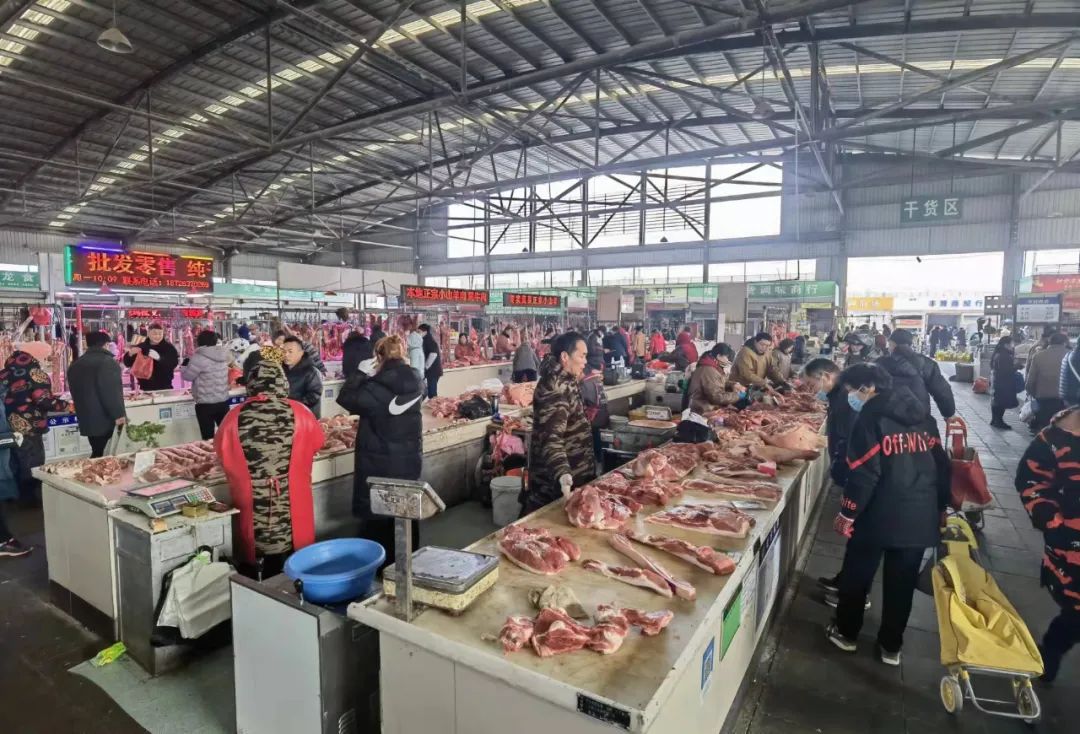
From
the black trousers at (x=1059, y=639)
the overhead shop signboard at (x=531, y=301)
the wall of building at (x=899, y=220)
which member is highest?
the wall of building at (x=899, y=220)

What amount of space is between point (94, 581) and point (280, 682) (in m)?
2.13

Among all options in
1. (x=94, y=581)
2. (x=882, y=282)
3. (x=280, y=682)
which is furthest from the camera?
(x=882, y=282)

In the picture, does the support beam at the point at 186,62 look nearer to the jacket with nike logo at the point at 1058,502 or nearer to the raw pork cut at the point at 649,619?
the raw pork cut at the point at 649,619

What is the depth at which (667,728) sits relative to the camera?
187 cm

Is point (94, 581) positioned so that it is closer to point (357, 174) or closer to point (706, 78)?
point (706, 78)

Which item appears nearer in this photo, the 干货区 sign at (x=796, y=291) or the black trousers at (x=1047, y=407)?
the black trousers at (x=1047, y=407)

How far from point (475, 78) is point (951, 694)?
13.8 metres

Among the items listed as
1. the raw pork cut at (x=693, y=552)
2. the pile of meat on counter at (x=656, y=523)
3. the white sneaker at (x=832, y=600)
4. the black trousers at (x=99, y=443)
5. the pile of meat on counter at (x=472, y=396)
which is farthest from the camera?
the pile of meat on counter at (x=472, y=396)

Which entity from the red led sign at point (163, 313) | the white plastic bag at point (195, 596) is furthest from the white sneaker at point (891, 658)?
the red led sign at point (163, 313)

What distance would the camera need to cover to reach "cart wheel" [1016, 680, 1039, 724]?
2887mm

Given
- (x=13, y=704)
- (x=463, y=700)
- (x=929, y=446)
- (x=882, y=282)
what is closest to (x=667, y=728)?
(x=463, y=700)

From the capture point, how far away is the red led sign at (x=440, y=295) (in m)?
11.0

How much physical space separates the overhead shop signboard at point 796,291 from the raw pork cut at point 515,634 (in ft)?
51.5

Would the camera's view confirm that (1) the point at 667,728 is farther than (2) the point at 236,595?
No
